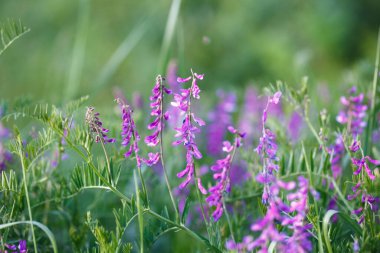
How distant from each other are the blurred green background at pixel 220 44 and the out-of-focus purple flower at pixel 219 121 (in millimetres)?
1565

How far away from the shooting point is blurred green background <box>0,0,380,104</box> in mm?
4902

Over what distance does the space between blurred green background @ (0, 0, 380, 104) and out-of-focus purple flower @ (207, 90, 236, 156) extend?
1565mm

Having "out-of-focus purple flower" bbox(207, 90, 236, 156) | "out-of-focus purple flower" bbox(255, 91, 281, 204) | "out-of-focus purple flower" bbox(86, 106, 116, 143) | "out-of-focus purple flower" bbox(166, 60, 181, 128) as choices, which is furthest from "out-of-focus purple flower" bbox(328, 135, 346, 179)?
"out-of-focus purple flower" bbox(166, 60, 181, 128)

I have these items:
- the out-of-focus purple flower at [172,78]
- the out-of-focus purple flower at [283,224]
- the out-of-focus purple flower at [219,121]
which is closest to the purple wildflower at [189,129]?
the out-of-focus purple flower at [283,224]

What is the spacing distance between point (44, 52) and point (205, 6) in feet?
5.28

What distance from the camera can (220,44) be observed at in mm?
5398

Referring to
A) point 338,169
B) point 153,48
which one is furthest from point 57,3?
point 338,169

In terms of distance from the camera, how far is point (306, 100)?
1.77 meters

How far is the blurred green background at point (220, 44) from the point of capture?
4.90m

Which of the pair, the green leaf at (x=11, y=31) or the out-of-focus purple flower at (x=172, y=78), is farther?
the out-of-focus purple flower at (x=172, y=78)

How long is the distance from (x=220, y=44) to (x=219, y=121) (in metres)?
2.53

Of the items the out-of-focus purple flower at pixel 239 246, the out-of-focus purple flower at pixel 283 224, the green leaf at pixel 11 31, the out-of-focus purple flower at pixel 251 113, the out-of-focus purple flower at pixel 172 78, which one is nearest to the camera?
the out-of-focus purple flower at pixel 283 224

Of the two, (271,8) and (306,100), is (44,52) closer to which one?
(271,8)

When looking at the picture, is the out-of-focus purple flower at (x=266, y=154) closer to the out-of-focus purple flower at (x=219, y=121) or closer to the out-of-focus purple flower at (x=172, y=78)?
the out-of-focus purple flower at (x=219, y=121)
